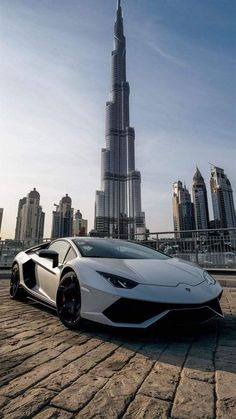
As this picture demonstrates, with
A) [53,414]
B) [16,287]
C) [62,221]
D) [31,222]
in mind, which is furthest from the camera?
[62,221]

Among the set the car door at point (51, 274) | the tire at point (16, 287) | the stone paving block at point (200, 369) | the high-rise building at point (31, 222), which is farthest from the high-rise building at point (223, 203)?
the stone paving block at point (200, 369)

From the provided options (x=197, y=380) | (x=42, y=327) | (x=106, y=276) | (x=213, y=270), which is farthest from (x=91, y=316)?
(x=213, y=270)

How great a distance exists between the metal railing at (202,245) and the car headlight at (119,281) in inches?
265

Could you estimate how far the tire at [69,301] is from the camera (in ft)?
10.0

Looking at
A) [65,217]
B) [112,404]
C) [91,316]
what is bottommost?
[112,404]

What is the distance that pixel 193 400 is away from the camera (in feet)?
5.04

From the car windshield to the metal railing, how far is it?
5.40 m

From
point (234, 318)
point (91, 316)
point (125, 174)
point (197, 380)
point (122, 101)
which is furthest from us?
point (122, 101)

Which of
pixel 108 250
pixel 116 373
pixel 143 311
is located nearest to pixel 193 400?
pixel 116 373

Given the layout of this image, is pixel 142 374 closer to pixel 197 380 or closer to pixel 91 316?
pixel 197 380

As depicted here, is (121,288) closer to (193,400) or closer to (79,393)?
(79,393)

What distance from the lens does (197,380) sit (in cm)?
179

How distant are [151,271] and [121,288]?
50cm

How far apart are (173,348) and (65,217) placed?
5378 centimetres
